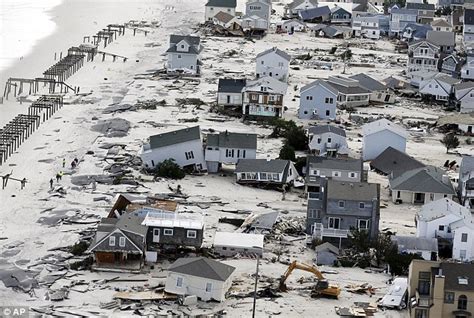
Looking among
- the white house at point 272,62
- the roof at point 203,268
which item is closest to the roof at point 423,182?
the roof at point 203,268

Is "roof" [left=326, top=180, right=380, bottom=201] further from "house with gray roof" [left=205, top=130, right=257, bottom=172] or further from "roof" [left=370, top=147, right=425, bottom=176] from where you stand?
"house with gray roof" [left=205, top=130, right=257, bottom=172]

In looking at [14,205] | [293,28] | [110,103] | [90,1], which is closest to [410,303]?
[14,205]

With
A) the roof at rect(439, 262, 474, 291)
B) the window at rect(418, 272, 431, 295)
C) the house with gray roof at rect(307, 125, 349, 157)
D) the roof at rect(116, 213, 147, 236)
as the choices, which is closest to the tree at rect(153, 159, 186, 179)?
the house with gray roof at rect(307, 125, 349, 157)

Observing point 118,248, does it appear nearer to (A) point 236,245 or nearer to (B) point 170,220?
(B) point 170,220

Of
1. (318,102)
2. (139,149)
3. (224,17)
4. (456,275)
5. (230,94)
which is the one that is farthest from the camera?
(224,17)

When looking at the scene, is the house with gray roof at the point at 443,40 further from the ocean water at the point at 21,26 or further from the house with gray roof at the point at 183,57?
the ocean water at the point at 21,26

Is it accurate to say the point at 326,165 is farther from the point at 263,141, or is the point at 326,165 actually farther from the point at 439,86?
the point at 439,86

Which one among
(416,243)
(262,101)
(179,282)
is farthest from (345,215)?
(262,101)
